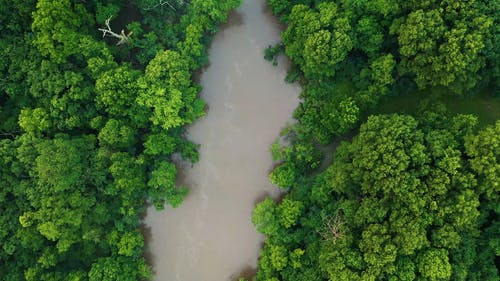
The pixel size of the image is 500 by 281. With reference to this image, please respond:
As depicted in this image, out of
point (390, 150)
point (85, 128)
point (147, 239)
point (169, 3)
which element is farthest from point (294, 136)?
point (85, 128)

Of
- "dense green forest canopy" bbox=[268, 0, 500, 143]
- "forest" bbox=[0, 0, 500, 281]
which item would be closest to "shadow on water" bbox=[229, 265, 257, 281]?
"forest" bbox=[0, 0, 500, 281]

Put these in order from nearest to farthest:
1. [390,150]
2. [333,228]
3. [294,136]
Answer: [390,150], [333,228], [294,136]

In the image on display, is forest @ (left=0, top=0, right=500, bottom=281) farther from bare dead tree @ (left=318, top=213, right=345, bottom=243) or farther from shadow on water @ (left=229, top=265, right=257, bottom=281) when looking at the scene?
shadow on water @ (left=229, top=265, right=257, bottom=281)

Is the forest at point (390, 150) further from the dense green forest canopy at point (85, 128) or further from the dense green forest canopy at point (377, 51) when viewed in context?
the dense green forest canopy at point (85, 128)

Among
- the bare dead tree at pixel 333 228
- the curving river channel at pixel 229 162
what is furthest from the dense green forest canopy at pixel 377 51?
the bare dead tree at pixel 333 228

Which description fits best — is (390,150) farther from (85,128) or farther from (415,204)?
(85,128)
